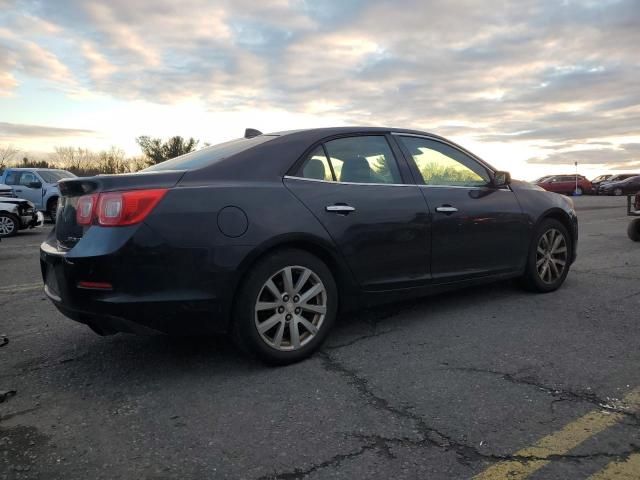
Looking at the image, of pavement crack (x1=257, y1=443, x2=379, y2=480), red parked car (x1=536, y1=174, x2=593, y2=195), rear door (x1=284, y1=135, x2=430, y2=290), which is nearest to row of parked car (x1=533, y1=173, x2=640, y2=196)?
red parked car (x1=536, y1=174, x2=593, y2=195)

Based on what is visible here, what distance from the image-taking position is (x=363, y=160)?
4.10 m

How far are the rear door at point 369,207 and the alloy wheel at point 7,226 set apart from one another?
1121 centimetres

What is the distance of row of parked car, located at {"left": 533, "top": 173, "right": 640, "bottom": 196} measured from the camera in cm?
3844

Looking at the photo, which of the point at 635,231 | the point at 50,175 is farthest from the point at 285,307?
the point at 50,175

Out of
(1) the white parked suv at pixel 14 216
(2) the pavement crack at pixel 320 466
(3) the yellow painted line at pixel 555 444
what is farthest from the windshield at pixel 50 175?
(3) the yellow painted line at pixel 555 444

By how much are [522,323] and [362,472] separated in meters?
2.49

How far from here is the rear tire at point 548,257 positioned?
5152mm

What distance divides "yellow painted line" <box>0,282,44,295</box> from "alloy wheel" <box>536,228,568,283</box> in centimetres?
525

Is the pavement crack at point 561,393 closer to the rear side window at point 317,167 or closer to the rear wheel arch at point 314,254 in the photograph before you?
the rear wheel arch at point 314,254

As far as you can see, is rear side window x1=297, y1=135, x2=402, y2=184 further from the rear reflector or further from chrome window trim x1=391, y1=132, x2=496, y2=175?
the rear reflector

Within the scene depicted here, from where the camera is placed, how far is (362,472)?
2.29 m

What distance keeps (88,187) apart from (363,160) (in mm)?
1917

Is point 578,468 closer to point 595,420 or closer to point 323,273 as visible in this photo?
point 595,420

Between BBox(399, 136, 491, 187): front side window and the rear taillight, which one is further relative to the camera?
BBox(399, 136, 491, 187): front side window
